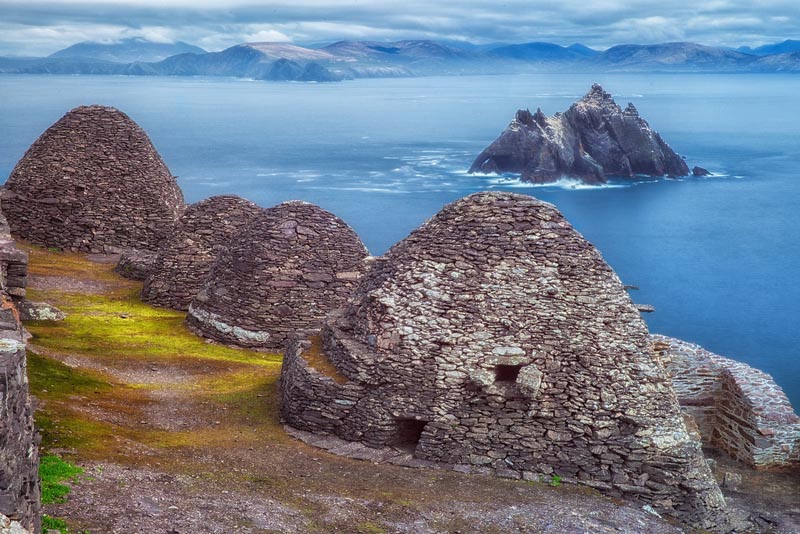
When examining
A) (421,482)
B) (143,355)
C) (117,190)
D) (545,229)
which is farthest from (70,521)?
(117,190)

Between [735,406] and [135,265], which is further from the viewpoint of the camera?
[135,265]

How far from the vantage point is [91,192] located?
139 feet

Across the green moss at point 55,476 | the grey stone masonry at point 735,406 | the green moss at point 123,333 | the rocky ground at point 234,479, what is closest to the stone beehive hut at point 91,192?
the green moss at point 123,333

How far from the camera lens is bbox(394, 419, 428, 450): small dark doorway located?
760 inches

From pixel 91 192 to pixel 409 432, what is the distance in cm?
2749

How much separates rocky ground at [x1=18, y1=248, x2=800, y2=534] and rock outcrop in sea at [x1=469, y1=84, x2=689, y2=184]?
66.8 m

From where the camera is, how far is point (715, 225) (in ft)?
281

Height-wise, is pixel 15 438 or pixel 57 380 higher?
pixel 15 438

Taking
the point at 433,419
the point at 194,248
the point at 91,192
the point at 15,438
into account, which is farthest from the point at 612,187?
the point at 15,438

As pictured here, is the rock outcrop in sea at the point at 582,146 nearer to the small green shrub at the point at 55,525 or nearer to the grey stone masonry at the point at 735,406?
the grey stone masonry at the point at 735,406

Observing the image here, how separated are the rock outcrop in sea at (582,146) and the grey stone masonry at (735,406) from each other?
205 feet

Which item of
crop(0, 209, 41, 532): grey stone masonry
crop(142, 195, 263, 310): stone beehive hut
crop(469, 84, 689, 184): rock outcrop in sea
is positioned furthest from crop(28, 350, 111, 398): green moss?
crop(469, 84, 689, 184): rock outcrop in sea

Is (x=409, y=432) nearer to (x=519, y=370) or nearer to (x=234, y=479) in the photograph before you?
(x=519, y=370)

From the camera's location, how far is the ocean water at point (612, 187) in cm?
6225
